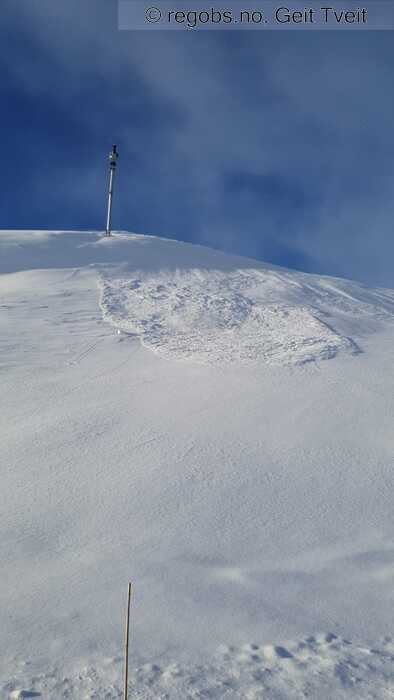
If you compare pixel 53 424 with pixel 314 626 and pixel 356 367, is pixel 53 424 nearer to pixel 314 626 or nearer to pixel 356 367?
pixel 314 626

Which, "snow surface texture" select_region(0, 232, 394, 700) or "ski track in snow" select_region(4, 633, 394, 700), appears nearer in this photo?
"ski track in snow" select_region(4, 633, 394, 700)

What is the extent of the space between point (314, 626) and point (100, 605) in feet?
4.44

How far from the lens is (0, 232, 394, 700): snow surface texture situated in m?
2.93

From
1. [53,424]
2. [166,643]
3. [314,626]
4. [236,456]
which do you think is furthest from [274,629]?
[53,424]

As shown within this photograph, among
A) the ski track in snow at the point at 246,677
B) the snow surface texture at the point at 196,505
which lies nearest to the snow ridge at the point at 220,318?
the snow surface texture at the point at 196,505

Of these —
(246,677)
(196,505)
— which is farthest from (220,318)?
(246,677)

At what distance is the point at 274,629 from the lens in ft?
10.4

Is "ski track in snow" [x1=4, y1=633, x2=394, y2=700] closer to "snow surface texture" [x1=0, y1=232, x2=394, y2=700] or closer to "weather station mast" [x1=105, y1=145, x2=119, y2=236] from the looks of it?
"snow surface texture" [x1=0, y1=232, x2=394, y2=700]

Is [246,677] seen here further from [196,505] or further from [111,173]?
[111,173]

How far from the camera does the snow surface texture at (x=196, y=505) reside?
9.62ft

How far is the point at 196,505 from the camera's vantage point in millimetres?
4391

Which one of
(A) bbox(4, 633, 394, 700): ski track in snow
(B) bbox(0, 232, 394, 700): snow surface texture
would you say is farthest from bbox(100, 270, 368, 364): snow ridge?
(A) bbox(4, 633, 394, 700): ski track in snow

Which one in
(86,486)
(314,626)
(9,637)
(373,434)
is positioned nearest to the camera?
(9,637)

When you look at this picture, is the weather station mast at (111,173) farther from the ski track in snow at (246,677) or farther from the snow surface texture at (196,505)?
the ski track in snow at (246,677)
